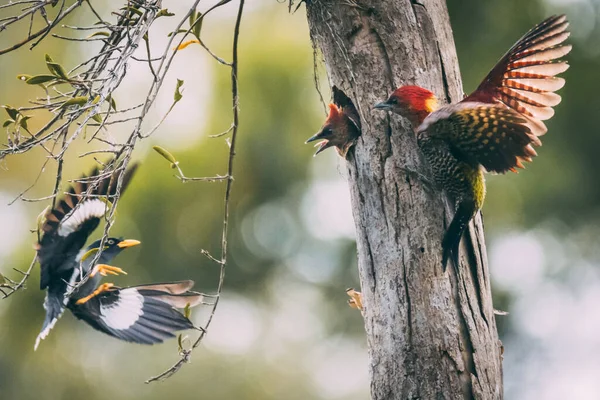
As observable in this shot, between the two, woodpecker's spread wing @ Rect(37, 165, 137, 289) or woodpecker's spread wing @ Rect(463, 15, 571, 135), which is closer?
woodpecker's spread wing @ Rect(463, 15, 571, 135)

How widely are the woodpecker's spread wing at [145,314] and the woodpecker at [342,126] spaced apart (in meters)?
1.17

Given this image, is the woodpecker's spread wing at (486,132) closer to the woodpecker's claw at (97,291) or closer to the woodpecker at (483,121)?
the woodpecker at (483,121)

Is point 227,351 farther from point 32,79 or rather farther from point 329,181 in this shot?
point 32,79

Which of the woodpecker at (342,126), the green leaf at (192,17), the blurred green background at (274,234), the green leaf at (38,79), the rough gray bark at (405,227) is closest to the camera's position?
the green leaf at (38,79)

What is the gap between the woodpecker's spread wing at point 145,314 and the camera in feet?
10.9

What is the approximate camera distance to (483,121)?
84.2 inches

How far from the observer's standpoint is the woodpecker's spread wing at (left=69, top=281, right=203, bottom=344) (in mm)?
3336

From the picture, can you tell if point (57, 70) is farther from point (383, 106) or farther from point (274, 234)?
point (274, 234)

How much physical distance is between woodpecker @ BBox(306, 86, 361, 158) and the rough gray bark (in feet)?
0.11

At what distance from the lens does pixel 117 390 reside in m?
7.30

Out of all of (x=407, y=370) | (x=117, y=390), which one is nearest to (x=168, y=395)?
(x=117, y=390)

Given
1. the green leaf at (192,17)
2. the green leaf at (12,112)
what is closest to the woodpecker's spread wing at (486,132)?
the green leaf at (192,17)

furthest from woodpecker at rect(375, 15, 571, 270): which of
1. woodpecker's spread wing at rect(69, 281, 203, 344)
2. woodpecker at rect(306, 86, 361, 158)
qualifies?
woodpecker's spread wing at rect(69, 281, 203, 344)

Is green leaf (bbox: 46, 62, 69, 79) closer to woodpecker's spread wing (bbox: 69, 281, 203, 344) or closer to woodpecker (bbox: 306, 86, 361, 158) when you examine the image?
woodpecker (bbox: 306, 86, 361, 158)
